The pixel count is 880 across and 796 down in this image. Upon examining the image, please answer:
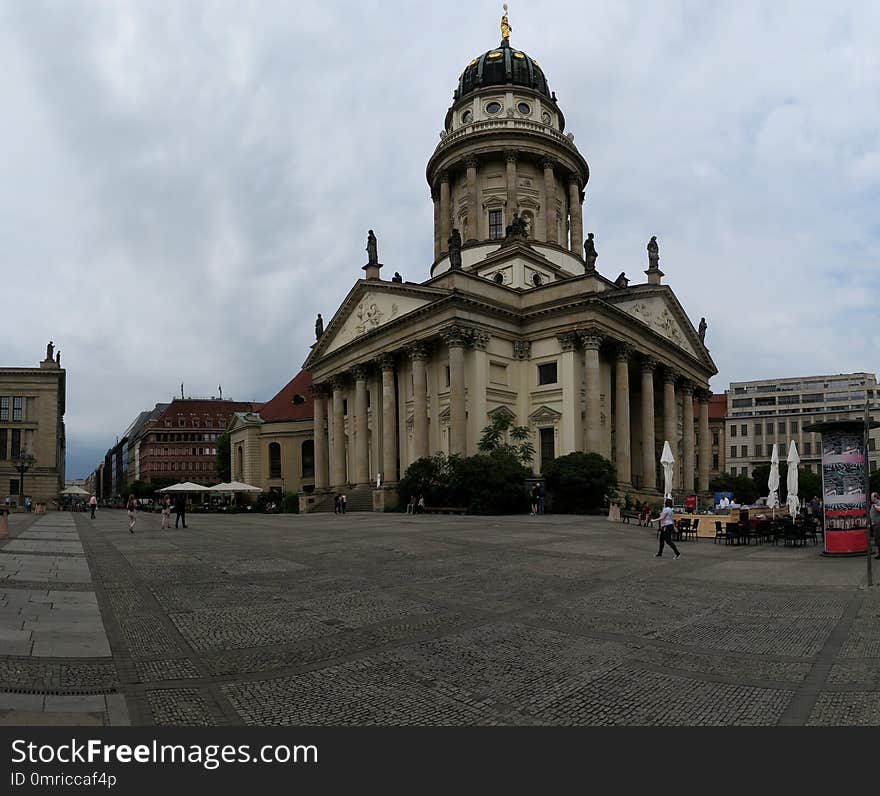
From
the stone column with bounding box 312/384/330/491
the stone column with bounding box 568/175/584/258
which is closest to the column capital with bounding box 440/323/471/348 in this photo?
the stone column with bounding box 312/384/330/491

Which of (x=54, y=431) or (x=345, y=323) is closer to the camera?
(x=345, y=323)

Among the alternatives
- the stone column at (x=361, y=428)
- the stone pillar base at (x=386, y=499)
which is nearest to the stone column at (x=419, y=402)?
the stone pillar base at (x=386, y=499)

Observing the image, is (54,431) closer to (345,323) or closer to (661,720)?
(345,323)

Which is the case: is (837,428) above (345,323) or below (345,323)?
below

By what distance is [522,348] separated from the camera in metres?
48.0

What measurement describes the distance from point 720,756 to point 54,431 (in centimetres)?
8670

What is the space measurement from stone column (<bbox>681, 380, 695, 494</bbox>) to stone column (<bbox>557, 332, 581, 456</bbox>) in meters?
17.7

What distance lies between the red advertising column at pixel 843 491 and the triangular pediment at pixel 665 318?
30.8m

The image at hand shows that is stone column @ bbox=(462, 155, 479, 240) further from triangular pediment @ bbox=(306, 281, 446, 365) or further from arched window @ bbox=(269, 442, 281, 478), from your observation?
arched window @ bbox=(269, 442, 281, 478)

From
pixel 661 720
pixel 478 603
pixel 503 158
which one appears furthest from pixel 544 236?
pixel 661 720

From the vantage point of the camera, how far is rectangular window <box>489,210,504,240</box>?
60281 mm

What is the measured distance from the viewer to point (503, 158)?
60.6m

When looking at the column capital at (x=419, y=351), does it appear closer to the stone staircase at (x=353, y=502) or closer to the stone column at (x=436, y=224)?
the stone staircase at (x=353, y=502)

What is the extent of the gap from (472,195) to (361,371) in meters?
18.5
